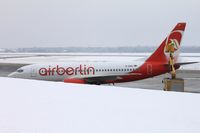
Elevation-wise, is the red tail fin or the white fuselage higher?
the red tail fin

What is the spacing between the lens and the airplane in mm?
33375

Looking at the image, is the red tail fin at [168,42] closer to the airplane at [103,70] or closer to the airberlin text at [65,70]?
the airplane at [103,70]

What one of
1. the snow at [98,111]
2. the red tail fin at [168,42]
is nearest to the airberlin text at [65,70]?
the red tail fin at [168,42]

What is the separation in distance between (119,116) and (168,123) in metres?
0.69

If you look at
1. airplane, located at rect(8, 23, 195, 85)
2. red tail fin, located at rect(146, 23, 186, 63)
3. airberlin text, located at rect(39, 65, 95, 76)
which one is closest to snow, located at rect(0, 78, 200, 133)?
airberlin text, located at rect(39, 65, 95, 76)

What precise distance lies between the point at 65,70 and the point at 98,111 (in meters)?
29.1

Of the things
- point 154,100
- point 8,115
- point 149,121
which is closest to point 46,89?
point 8,115

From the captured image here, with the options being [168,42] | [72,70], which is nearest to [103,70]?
[72,70]

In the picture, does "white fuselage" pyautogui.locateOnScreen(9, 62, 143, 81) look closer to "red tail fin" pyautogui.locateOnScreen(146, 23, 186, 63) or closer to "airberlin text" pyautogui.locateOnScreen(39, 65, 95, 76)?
"airberlin text" pyautogui.locateOnScreen(39, 65, 95, 76)

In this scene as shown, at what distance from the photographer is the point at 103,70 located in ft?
113

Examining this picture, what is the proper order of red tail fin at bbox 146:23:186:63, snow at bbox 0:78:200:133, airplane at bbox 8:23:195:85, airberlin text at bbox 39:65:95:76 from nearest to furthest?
snow at bbox 0:78:200:133, airberlin text at bbox 39:65:95:76, airplane at bbox 8:23:195:85, red tail fin at bbox 146:23:186:63

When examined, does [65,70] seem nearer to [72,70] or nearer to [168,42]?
[72,70]

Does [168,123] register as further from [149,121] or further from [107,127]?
[107,127]

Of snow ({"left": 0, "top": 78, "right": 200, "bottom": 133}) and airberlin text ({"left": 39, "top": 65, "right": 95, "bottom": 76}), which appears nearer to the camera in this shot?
snow ({"left": 0, "top": 78, "right": 200, "bottom": 133})
